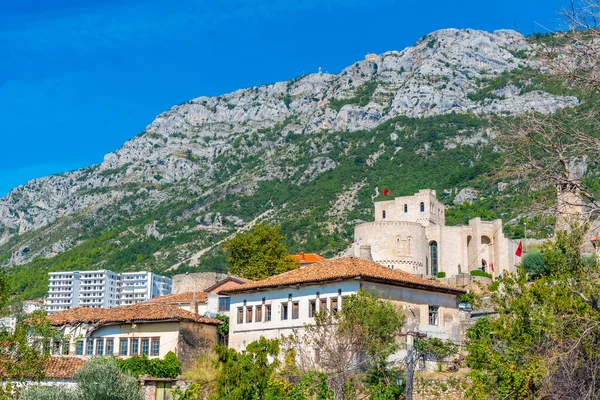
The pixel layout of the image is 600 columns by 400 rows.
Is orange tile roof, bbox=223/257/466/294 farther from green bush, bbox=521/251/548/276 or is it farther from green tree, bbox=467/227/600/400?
green bush, bbox=521/251/548/276

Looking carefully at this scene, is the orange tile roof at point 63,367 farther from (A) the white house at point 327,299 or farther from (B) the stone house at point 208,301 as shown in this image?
(B) the stone house at point 208,301

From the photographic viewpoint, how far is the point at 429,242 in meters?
103

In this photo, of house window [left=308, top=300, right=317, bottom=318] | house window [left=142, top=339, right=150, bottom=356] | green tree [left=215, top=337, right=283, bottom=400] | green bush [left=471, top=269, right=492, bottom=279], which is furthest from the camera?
green bush [left=471, top=269, right=492, bottom=279]

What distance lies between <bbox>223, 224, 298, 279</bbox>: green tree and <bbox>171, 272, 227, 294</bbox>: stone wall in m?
2.50

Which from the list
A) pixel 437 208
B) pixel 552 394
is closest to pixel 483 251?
pixel 437 208

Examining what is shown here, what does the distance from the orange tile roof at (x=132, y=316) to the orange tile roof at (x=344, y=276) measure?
3.40 metres

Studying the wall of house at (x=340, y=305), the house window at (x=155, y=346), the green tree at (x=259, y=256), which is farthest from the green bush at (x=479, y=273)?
the house window at (x=155, y=346)

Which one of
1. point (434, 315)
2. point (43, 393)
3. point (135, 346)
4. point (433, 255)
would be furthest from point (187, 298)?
point (433, 255)

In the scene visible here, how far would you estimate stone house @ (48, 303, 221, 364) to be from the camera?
163 ft

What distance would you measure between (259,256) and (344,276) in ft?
104

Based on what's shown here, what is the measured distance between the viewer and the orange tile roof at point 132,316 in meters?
50.0

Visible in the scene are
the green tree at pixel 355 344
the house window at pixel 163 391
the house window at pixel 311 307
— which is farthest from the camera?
the house window at pixel 311 307

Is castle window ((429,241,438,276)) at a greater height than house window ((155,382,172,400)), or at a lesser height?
greater

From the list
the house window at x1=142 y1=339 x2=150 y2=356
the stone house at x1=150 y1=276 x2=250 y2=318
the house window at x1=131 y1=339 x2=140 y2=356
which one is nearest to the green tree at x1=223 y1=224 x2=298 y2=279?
the stone house at x1=150 y1=276 x2=250 y2=318
